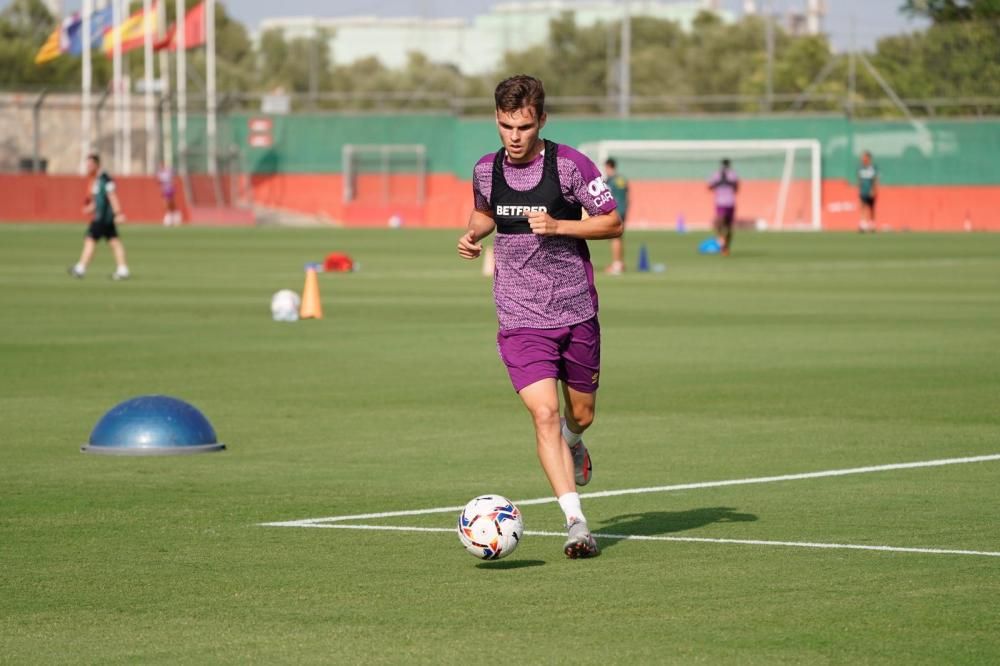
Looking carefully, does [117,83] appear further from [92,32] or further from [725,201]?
[725,201]

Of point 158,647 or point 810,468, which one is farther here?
point 810,468

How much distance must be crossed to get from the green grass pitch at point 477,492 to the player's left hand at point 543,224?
1463 millimetres

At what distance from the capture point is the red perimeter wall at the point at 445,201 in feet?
226

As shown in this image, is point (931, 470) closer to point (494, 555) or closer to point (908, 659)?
point (494, 555)

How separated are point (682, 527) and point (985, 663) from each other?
3295 millimetres

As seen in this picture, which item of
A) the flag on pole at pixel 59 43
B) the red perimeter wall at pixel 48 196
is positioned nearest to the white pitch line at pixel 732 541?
the red perimeter wall at pixel 48 196

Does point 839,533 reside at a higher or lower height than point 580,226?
lower

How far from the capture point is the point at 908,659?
691 cm

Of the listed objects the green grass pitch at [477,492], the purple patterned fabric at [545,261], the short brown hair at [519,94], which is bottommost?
the green grass pitch at [477,492]

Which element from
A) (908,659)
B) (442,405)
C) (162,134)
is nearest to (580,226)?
(908,659)

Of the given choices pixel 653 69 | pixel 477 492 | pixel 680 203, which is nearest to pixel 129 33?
pixel 680 203

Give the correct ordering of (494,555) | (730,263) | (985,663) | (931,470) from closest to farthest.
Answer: (985,663) → (494,555) → (931,470) → (730,263)

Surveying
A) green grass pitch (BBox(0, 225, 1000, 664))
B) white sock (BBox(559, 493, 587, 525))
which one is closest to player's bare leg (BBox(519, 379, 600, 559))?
white sock (BBox(559, 493, 587, 525))

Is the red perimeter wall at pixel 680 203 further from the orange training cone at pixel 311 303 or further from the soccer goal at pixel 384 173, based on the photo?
the orange training cone at pixel 311 303
